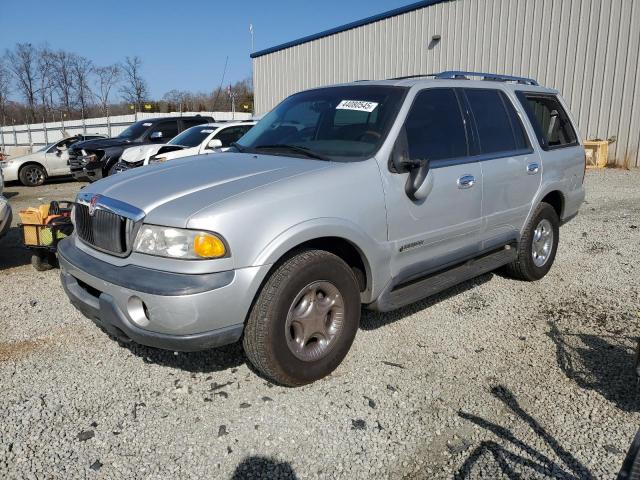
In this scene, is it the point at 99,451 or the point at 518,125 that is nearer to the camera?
the point at 99,451

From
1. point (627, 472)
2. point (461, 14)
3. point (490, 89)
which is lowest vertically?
point (627, 472)

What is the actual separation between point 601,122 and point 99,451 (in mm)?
15191

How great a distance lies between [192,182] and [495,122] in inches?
105

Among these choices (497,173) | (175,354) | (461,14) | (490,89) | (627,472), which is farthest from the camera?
Result: (461,14)

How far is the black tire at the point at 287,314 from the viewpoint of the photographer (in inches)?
112

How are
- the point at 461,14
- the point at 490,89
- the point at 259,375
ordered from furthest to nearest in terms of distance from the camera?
the point at 461,14 < the point at 490,89 < the point at 259,375

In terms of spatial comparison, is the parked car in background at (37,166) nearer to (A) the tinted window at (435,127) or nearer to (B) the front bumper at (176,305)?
(A) the tinted window at (435,127)

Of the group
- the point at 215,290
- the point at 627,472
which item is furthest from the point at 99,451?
the point at 627,472

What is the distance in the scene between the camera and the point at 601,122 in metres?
14.3

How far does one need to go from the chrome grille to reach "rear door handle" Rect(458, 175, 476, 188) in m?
2.33

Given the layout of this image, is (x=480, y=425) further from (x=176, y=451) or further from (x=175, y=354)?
(x=175, y=354)

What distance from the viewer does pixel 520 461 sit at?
252 centimetres

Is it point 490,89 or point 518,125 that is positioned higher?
point 490,89

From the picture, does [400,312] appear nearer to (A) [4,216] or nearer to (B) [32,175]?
(A) [4,216]
